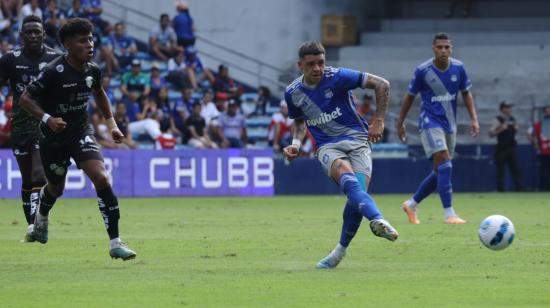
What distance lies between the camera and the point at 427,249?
542 inches

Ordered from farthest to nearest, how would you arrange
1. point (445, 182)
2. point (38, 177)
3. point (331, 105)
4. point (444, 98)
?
point (444, 98) → point (445, 182) → point (38, 177) → point (331, 105)

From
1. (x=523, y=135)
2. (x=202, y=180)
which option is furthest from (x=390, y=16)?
(x=202, y=180)

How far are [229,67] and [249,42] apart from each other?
913 millimetres

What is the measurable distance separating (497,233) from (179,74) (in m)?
21.0

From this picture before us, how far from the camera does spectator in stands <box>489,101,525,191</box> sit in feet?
98.9

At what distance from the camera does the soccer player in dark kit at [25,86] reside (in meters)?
14.9

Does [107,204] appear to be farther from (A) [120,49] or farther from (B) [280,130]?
(A) [120,49]

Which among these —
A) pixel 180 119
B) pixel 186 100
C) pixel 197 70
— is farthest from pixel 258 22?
pixel 180 119

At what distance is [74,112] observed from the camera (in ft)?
41.9

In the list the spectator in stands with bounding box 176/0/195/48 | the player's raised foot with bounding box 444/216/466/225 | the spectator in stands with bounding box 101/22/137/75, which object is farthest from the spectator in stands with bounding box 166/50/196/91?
the player's raised foot with bounding box 444/216/466/225

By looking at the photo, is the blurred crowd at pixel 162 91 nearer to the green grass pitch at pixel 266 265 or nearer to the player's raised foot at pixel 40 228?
the green grass pitch at pixel 266 265

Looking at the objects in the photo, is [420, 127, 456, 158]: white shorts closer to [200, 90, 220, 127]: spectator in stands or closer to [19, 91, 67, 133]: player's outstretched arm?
[19, 91, 67, 133]: player's outstretched arm

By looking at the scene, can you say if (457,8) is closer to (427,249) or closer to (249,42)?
(249,42)

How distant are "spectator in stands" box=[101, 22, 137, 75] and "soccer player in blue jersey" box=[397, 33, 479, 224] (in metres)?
14.9
